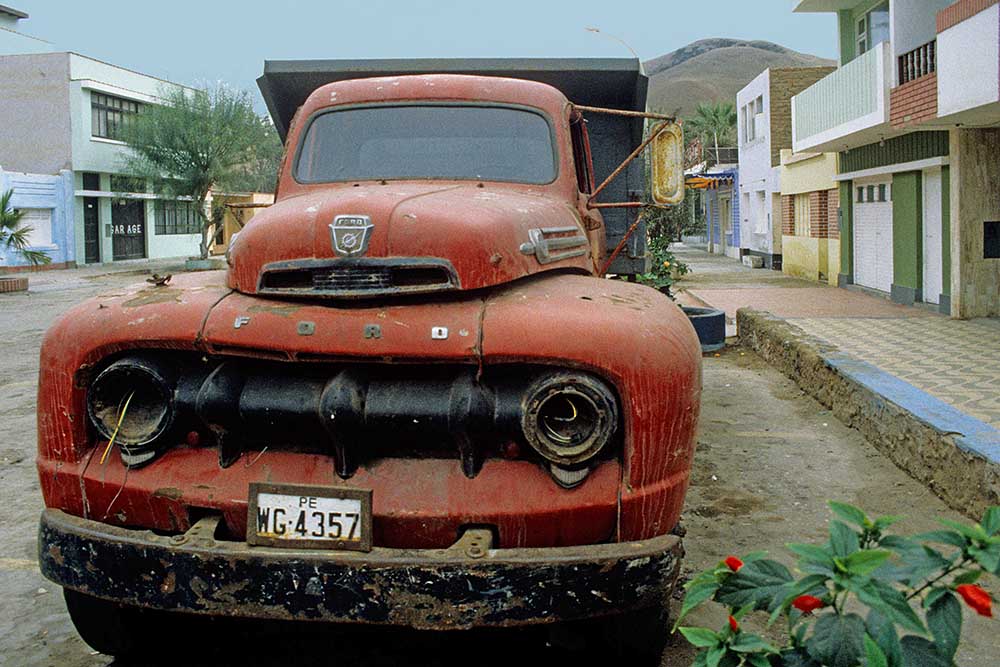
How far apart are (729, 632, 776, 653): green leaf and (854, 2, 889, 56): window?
720 inches

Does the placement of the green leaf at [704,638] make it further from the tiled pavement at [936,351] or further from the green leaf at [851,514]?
the tiled pavement at [936,351]

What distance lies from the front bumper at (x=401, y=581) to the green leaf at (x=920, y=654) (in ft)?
2.99

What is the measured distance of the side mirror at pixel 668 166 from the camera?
5180mm

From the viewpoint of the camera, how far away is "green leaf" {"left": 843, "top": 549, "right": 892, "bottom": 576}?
2.06 m

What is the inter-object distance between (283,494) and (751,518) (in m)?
3.10

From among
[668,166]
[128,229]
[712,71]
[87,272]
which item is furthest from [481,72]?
[712,71]

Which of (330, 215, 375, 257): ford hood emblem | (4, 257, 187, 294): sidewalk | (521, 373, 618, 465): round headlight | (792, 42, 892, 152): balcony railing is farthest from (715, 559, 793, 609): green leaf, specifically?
(4, 257, 187, 294): sidewalk

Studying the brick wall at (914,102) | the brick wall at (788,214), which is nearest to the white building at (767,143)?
the brick wall at (788,214)

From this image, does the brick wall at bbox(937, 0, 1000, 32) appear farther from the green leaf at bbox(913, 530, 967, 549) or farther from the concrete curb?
the green leaf at bbox(913, 530, 967, 549)

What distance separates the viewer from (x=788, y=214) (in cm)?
2783

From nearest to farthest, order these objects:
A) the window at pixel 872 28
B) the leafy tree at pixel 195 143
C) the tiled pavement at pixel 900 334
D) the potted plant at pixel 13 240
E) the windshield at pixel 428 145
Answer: the windshield at pixel 428 145, the tiled pavement at pixel 900 334, the window at pixel 872 28, the potted plant at pixel 13 240, the leafy tree at pixel 195 143

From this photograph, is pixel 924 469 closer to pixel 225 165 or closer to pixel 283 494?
pixel 283 494

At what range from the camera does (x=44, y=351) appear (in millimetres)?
3414

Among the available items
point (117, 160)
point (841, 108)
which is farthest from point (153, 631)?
point (117, 160)
